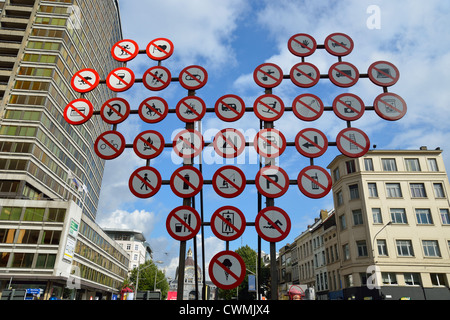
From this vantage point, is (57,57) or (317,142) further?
(57,57)

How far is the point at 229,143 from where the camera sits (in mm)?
6891

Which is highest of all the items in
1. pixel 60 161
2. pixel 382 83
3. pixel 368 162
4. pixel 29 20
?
pixel 29 20

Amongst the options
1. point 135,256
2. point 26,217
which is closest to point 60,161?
point 26,217

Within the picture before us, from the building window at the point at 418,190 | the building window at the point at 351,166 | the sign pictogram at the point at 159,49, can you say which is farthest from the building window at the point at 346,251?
the sign pictogram at the point at 159,49

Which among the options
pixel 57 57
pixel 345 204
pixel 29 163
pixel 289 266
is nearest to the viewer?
pixel 345 204

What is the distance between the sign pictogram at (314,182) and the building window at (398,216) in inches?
1562

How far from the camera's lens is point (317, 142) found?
270 inches

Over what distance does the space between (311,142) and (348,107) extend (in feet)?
4.79

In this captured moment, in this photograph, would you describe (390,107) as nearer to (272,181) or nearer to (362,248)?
(272,181)

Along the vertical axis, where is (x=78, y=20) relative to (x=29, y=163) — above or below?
above

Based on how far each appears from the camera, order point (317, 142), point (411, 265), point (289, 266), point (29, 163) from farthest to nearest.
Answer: point (289, 266)
point (29, 163)
point (411, 265)
point (317, 142)

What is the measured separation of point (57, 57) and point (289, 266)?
6471 cm

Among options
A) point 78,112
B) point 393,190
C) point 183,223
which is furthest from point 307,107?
point 393,190

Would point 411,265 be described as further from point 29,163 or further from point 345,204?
point 29,163
